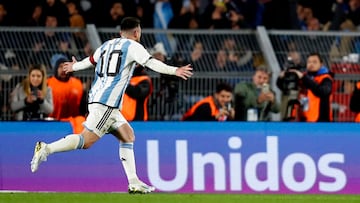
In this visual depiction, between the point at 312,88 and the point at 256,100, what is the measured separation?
1127mm

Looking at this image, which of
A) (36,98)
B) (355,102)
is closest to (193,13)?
(355,102)

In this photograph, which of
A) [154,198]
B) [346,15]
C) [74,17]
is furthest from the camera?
[346,15]

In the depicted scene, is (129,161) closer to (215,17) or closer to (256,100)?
(256,100)

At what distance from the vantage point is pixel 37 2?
23016 millimetres

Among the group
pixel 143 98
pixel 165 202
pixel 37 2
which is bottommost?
pixel 165 202

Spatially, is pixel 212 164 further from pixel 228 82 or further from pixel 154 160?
Answer: pixel 228 82

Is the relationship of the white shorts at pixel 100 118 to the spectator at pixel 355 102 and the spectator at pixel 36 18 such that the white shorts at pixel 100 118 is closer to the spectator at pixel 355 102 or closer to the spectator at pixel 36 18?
the spectator at pixel 355 102

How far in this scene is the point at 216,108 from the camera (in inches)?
781

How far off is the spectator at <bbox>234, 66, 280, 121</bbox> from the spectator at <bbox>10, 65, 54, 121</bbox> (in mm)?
2846

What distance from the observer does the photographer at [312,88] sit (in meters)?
19.3

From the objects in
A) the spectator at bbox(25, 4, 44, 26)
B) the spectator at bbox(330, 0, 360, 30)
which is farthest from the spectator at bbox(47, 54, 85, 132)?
the spectator at bbox(330, 0, 360, 30)

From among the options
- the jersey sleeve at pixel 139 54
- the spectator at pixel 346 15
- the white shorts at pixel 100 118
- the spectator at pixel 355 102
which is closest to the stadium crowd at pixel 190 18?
the spectator at pixel 346 15

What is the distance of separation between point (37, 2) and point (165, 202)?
9121mm

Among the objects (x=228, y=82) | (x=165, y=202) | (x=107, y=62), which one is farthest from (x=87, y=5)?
(x=165, y=202)
